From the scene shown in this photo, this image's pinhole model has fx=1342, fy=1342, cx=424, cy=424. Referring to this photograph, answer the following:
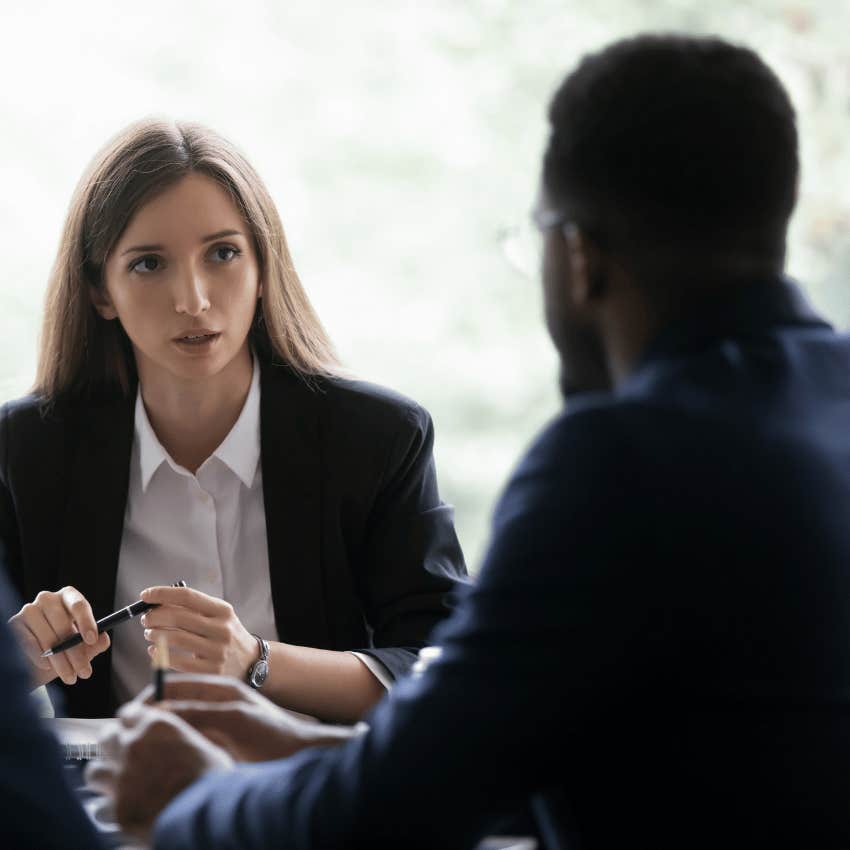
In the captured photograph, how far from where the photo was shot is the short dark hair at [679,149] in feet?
3.20

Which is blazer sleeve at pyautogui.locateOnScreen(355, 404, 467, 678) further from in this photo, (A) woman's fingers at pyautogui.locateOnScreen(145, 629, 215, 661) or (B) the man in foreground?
(B) the man in foreground

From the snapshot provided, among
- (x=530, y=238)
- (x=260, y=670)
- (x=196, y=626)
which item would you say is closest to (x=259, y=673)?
(x=260, y=670)

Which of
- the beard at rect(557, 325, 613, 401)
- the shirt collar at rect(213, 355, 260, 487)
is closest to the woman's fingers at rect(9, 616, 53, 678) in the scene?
the shirt collar at rect(213, 355, 260, 487)

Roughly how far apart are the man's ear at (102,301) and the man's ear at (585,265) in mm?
1094

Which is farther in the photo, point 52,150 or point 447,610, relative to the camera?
point 52,150

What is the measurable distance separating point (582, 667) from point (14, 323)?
2271mm

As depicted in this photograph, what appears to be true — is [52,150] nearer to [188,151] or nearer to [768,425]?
[188,151]

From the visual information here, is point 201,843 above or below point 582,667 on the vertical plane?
below

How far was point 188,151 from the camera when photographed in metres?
1.87

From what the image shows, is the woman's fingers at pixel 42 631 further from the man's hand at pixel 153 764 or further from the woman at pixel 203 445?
the man's hand at pixel 153 764

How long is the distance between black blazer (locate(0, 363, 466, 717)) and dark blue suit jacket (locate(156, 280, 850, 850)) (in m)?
0.89

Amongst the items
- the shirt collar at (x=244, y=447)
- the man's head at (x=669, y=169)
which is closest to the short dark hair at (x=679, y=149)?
the man's head at (x=669, y=169)

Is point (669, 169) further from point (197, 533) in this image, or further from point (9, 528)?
point (9, 528)

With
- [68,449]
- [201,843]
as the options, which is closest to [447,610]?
[68,449]
